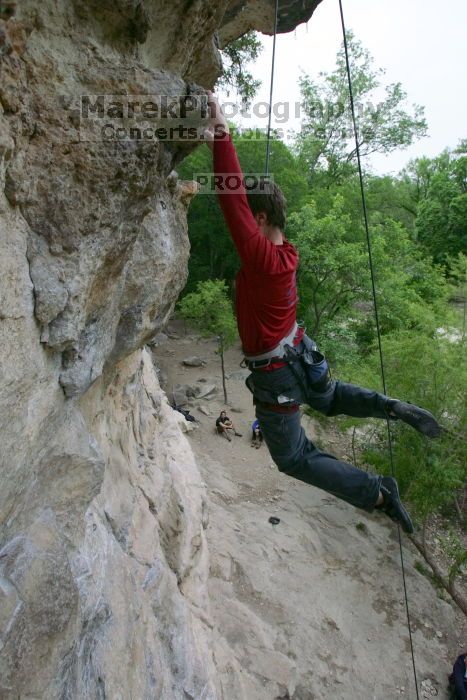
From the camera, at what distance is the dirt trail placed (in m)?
5.35

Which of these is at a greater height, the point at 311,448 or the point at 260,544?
the point at 311,448

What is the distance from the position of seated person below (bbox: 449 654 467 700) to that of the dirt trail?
0.60 feet

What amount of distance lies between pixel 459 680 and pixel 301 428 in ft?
16.5

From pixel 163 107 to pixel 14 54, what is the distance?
2.43ft

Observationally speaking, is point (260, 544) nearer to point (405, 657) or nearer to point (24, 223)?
point (405, 657)

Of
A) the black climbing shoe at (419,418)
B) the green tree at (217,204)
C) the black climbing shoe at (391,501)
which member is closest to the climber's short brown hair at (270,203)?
the black climbing shoe at (419,418)

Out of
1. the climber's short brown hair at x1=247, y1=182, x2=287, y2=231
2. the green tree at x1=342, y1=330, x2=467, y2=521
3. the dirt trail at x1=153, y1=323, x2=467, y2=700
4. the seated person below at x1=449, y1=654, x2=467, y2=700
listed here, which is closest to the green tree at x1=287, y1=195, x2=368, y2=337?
the green tree at x1=342, y1=330, x2=467, y2=521

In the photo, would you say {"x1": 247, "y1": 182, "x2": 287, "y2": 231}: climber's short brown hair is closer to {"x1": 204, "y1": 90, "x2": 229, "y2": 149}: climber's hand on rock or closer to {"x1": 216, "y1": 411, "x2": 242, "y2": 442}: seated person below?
{"x1": 204, "y1": 90, "x2": 229, "y2": 149}: climber's hand on rock

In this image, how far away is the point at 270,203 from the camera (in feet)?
9.82

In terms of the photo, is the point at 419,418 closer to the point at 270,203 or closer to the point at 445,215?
the point at 270,203

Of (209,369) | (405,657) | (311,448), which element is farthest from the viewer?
(209,369)

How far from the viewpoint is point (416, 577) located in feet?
27.1

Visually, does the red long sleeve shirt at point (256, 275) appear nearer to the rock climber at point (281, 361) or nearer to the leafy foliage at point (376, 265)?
the rock climber at point (281, 361)

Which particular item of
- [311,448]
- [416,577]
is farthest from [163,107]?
[416,577]
